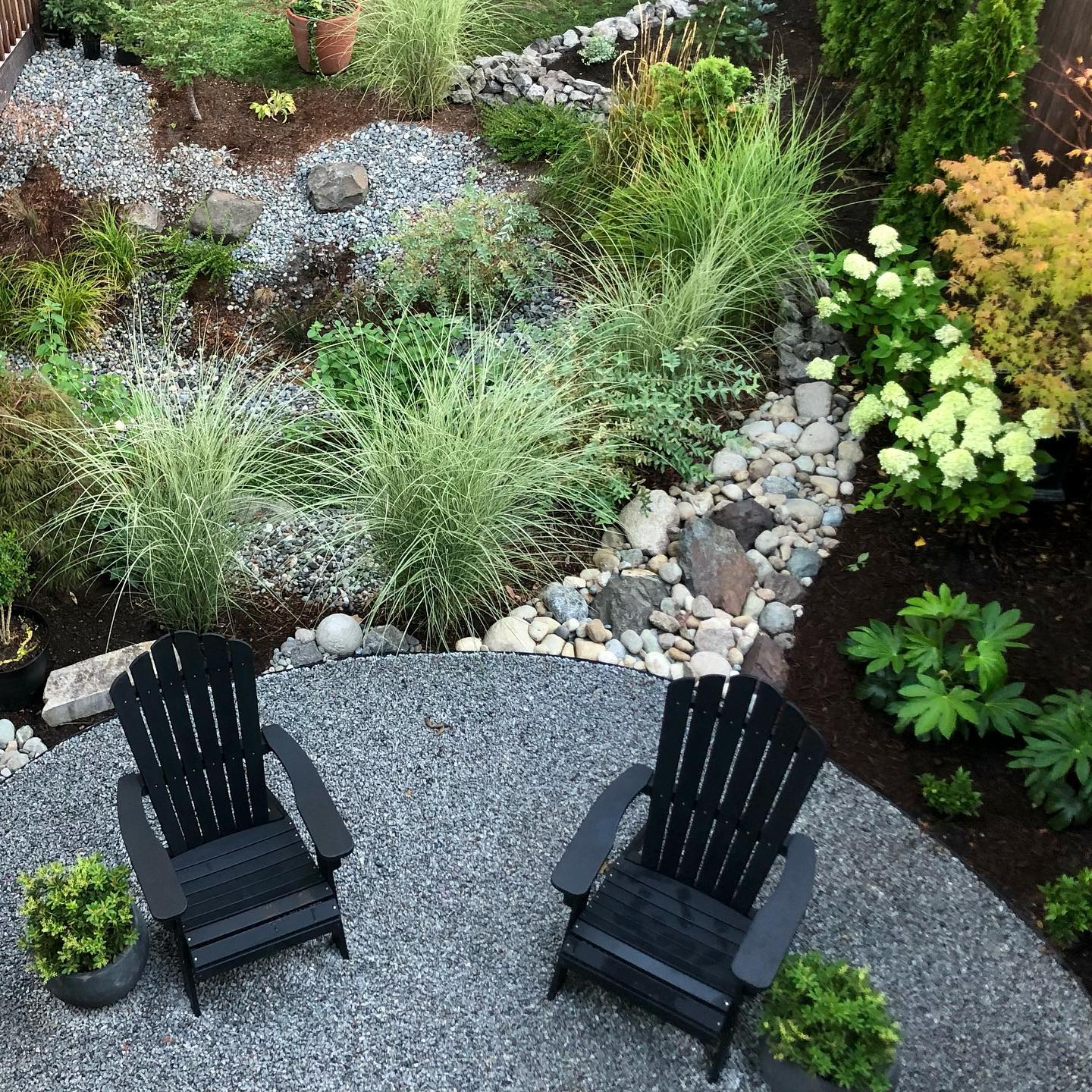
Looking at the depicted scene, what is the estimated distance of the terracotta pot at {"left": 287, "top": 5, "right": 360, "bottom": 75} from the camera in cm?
695

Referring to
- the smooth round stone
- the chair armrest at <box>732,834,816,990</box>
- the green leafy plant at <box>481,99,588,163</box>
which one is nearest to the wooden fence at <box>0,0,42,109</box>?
the green leafy plant at <box>481,99,588,163</box>

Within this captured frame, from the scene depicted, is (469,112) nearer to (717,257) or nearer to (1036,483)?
(717,257)

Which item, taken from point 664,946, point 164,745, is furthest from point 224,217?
point 664,946

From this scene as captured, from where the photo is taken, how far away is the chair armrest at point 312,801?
2.65 meters

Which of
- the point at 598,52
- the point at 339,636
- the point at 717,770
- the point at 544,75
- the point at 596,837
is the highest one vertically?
the point at 598,52

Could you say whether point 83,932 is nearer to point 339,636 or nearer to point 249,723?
point 249,723

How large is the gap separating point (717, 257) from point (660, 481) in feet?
3.86

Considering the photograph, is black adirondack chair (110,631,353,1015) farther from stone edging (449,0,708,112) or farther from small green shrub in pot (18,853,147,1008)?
stone edging (449,0,708,112)

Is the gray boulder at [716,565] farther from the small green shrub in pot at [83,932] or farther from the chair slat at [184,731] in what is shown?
the small green shrub in pot at [83,932]

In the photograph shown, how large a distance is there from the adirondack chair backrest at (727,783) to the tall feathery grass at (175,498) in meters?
1.95

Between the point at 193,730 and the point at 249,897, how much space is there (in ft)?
1.57

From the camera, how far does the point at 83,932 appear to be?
2.66m

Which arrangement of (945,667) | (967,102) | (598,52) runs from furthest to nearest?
(598,52)
(967,102)
(945,667)

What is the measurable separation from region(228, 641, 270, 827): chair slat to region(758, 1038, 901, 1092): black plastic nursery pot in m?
1.54
